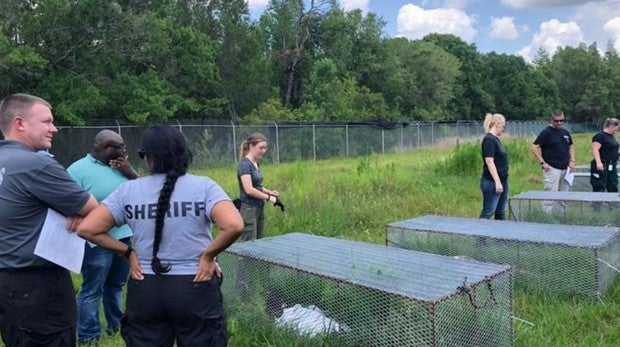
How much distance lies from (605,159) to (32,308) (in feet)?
27.6

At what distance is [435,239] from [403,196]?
4601 millimetres

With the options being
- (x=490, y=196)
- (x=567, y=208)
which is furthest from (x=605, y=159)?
(x=490, y=196)

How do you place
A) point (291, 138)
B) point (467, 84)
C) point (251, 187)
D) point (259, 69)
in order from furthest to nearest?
1. point (467, 84)
2. point (259, 69)
3. point (291, 138)
4. point (251, 187)

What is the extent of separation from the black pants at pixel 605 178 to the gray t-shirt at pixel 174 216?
7.68 meters

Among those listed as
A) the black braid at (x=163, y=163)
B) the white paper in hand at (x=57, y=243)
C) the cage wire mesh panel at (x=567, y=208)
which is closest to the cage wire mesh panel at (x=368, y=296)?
the black braid at (x=163, y=163)

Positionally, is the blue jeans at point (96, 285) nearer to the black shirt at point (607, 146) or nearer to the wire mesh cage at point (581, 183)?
the black shirt at point (607, 146)

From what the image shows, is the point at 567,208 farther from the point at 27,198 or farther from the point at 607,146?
the point at 27,198

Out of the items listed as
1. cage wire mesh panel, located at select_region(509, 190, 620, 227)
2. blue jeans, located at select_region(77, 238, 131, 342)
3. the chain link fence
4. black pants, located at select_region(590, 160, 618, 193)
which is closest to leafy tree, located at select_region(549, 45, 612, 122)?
the chain link fence

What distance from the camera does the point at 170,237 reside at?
2.59 metres

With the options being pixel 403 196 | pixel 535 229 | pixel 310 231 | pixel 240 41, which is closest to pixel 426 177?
pixel 403 196

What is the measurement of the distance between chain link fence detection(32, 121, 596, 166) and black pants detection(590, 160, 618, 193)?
10005 mm

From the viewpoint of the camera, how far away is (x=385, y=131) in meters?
26.9

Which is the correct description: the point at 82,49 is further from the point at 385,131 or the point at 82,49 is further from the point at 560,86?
the point at 560,86

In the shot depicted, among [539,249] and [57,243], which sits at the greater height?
[57,243]
